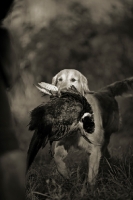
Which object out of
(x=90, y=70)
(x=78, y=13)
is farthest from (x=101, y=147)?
(x=78, y=13)

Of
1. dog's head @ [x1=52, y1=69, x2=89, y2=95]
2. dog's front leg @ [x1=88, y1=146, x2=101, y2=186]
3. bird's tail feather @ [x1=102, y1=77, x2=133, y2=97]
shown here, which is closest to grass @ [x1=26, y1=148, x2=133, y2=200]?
dog's front leg @ [x1=88, y1=146, x2=101, y2=186]

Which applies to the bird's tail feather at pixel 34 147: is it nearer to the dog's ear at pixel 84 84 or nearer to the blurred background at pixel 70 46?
the blurred background at pixel 70 46

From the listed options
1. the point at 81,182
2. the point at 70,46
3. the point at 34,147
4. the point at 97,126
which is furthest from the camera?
the point at 70,46

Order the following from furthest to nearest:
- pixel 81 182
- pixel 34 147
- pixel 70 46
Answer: pixel 70 46
pixel 34 147
pixel 81 182

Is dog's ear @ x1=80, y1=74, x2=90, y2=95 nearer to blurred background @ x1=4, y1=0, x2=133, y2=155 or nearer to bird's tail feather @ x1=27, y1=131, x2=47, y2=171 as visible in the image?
blurred background @ x1=4, y1=0, x2=133, y2=155

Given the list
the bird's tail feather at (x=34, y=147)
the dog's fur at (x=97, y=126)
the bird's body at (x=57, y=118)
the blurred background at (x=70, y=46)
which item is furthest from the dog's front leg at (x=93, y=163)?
the bird's tail feather at (x=34, y=147)

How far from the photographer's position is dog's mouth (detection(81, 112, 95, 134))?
2477 mm

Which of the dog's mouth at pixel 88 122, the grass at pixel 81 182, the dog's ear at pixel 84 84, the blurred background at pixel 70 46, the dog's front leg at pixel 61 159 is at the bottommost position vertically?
the grass at pixel 81 182

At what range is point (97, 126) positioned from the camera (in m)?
2.48

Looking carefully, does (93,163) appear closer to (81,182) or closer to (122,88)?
(81,182)

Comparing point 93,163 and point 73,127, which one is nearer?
point 93,163

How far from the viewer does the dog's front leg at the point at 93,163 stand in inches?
91.4

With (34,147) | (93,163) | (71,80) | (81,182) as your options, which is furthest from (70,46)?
(81,182)

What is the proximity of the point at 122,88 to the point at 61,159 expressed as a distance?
87 centimetres
